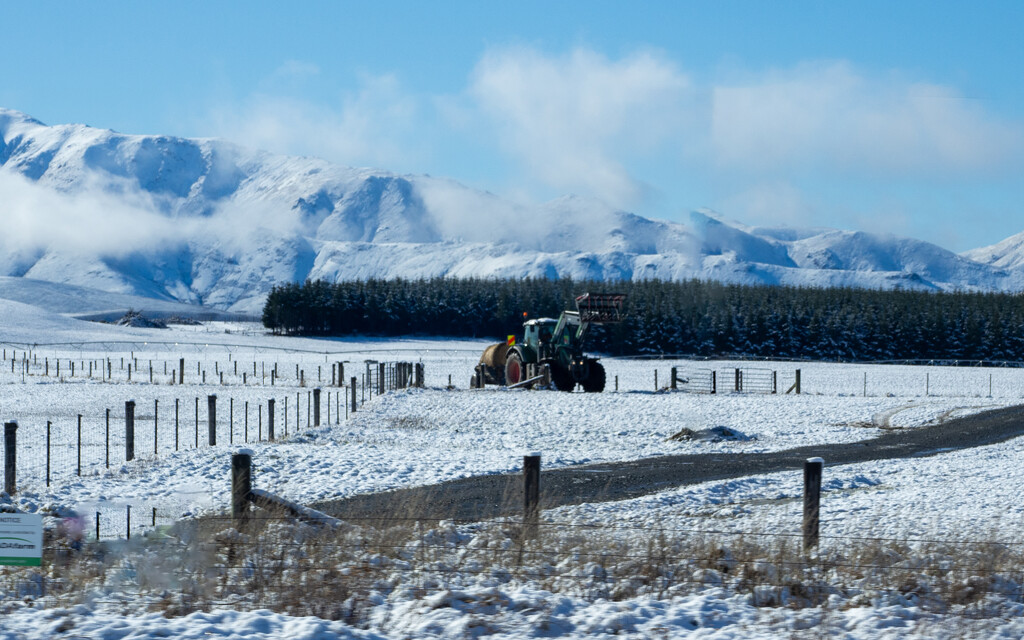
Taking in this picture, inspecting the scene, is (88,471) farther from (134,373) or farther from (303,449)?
(134,373)

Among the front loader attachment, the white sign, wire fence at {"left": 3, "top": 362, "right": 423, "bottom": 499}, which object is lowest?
wire fence at {"left": 3, "top": 362, "right": 423, "bottom": 499}

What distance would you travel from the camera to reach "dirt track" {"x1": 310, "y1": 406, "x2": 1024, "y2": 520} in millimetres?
13454

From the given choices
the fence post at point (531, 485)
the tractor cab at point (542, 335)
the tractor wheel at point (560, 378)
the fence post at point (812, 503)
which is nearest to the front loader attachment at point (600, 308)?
the tractor cab at point (542, 335)

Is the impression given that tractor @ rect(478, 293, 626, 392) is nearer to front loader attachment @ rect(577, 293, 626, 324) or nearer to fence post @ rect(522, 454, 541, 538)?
front loader attachment @ rect(577, 293, 626, 324)

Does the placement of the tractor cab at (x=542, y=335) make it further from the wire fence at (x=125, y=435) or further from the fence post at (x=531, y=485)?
the fence post at (x=531, y=485)

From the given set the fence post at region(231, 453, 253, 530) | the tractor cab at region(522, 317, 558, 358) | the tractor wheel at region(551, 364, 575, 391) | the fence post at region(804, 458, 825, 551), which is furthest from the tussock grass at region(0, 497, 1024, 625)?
the tractor cab at region(522, 317, 558, 358)

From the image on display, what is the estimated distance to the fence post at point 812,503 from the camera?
1012 centimetres

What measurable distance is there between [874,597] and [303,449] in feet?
44.1

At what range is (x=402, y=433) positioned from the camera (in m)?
25.8

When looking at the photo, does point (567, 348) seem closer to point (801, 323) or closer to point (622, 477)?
point (622, 477)

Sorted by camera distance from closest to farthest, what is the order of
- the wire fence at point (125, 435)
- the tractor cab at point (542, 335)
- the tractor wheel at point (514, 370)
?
the wire fence at point (125, 435), the tractor cab at point (542, 335), the tractor wheel at point (514, 370)

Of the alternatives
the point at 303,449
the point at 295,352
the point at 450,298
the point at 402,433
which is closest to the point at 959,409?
the point at 402,433

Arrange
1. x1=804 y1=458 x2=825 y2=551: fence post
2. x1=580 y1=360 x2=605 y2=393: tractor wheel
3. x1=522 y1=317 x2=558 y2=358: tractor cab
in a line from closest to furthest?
x1=804 y1=458 x2=825 y2=551: fence post → x1=580 y1=360 x2=605 y2=393: tractor wheel → x1=522 y1=317 x2=558 y2=358: tractor cab

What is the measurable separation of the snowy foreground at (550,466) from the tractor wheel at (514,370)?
265 centimetres
